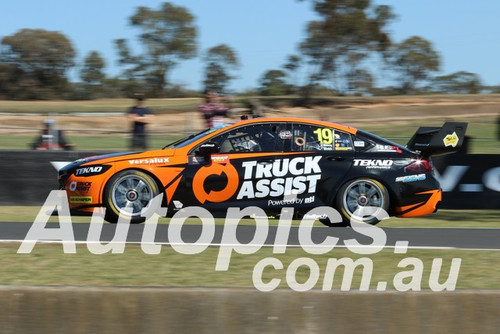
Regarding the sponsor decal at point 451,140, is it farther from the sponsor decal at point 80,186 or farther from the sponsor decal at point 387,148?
the sponsor decal at point 80,186

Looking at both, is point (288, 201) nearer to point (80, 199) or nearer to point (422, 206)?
point (422, 206)

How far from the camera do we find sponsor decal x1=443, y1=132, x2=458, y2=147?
10.7 m

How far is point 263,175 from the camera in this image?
33.3 feet

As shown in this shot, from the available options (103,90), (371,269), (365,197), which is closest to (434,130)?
(365,197)

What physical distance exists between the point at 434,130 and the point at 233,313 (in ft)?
23.9

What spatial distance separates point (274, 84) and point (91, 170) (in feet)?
156

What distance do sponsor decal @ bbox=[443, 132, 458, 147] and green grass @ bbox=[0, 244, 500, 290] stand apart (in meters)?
3.42

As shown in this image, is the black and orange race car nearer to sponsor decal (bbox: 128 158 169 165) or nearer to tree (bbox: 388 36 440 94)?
sponsor decal (bbox: 128 158 169 165)

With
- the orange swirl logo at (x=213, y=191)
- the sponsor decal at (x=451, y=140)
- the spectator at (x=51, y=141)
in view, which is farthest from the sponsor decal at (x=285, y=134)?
the spectator at (x=51, y=141)

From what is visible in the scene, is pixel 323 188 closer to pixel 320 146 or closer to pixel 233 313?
pixel 320 146

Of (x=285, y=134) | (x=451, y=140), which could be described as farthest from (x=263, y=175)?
(x=451, y=140)

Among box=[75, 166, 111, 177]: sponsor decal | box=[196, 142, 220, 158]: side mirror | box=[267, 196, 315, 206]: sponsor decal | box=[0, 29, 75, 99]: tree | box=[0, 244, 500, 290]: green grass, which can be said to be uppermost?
box=[0, 29, 75, 99]: tree

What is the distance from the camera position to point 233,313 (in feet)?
14.1

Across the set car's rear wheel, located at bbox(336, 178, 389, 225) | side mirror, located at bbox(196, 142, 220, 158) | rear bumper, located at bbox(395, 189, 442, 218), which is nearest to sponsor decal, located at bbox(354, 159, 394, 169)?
car's rear wheel, located at bbox(336, 178, 389, 225)
